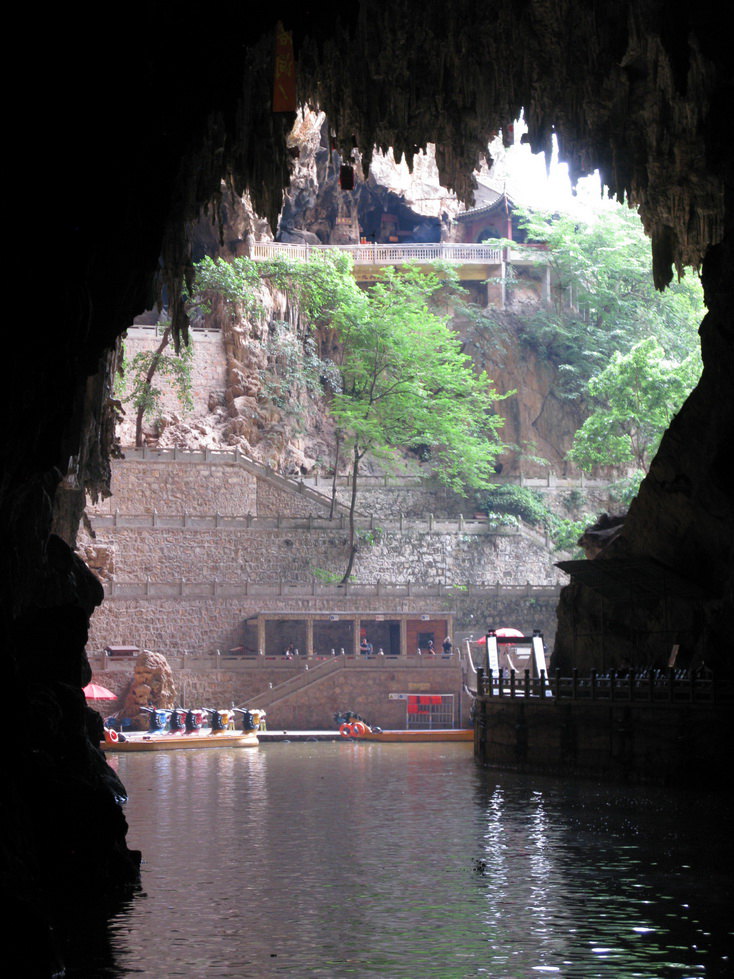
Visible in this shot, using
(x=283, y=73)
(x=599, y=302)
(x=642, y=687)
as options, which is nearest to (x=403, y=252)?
(x=599, y=302)

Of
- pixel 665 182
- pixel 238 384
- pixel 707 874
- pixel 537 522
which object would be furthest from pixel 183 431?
pixel 707 874

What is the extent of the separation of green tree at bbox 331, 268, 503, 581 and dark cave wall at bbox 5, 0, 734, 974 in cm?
2524

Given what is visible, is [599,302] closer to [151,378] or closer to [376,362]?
[376,362]

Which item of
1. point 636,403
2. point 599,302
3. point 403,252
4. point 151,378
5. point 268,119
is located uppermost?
point 403,252

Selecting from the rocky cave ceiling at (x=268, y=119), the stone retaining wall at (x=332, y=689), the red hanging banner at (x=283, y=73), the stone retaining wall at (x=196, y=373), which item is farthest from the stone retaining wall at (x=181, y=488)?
the red hanging banner at (x=283, y=73)

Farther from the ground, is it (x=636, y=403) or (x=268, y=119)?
(x=636, y=403)

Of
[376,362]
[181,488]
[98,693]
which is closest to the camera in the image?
[98,693]

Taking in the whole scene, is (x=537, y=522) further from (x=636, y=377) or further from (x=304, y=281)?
(x=304, y=281)

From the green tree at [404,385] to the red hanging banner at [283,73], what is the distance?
37.3m

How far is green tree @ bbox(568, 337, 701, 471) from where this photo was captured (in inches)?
2010

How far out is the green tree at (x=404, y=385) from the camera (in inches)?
2205

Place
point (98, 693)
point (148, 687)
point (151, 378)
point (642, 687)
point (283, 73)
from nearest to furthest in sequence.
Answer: point (283, 73) < point (642, 687) < point (98, 693) < point (148, 687) < point (151, 378)

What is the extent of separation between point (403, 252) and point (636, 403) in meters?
18.2

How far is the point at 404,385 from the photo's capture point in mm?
56188
